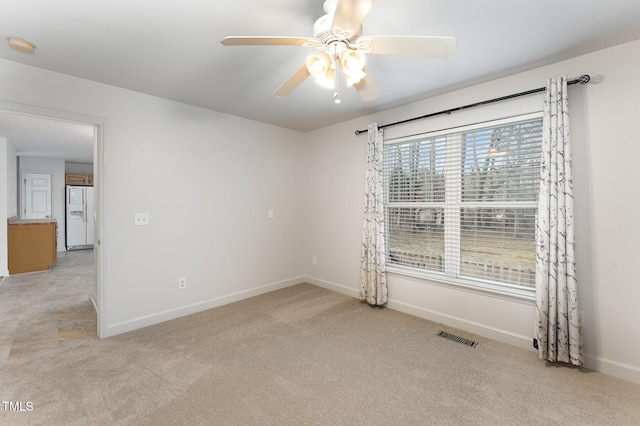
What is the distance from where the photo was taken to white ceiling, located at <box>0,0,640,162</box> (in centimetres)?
171

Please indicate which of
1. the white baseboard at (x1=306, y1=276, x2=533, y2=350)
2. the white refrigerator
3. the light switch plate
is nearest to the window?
the white baseboard at (x1=306, y1=276, x2=533, y2=350)

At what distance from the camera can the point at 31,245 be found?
5.36 metres

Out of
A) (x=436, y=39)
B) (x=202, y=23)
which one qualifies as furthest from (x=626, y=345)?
(x=202, y=23)

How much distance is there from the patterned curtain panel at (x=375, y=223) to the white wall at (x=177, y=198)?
1404 millimetres

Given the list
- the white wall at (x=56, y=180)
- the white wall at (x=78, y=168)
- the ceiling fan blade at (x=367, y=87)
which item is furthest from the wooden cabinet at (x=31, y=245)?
the ceiling fan blade at (x=367, y=87)

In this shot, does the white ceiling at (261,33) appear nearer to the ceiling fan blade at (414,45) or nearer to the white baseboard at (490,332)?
the ceiling fan blade at (414,45)

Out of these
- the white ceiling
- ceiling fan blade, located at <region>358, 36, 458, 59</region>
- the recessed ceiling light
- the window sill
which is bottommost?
the window sill

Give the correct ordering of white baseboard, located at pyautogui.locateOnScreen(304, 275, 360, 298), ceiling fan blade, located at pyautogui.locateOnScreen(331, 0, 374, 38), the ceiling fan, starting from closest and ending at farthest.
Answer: ceiling fan blade, located at pyautogui.locateOnScreen(331, 0, 374, 38), the ceiling fan, white baseboard, located at pyautogui.locateOnScreen(304, 275, 360, 298)

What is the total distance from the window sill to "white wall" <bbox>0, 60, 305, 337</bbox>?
1.88m

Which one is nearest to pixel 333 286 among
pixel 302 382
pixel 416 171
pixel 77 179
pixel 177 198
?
pixel 416 171

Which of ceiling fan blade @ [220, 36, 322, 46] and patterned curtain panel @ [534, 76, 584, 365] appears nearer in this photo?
ceiling fan blade @ [220, 36, 322, 46]

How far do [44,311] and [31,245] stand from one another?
2.87 metres

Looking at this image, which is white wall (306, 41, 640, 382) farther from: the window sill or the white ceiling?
the white ceiling

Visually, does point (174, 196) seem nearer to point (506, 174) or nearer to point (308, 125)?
point (308, 125)
